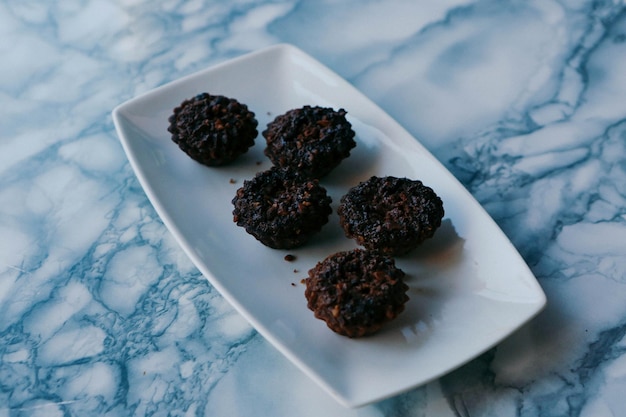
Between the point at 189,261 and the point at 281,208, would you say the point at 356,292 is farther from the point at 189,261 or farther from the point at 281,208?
the point at 189,261

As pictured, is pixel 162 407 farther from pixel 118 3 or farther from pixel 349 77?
pixel 118 3

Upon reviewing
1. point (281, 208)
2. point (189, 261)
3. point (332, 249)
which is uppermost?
point (281, 208)

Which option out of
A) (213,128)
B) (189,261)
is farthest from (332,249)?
(213,128)

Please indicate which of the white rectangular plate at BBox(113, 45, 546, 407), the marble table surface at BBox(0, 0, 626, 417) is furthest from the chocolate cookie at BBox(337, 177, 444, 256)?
the marble table surface at BBox(0, 0, 626, 417)

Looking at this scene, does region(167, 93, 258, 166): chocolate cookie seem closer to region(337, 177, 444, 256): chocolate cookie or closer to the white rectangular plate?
the white rectangular plate

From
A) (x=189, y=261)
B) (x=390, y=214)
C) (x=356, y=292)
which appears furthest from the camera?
(x=189, y=261)

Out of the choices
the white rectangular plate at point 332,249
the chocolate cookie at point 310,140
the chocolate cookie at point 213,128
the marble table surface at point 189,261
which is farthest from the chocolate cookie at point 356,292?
the chocolate cookie at point 213,128
